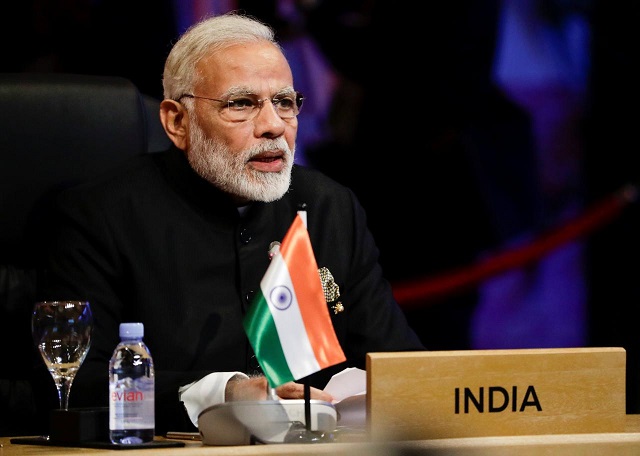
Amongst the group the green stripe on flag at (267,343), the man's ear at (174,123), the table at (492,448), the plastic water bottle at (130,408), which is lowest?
the table at (492,448)

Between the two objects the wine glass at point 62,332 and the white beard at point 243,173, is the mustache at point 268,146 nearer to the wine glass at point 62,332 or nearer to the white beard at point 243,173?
the white beard at point 243,173

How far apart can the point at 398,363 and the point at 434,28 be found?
2.38 meters

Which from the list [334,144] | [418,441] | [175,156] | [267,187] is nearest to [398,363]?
[418,441]

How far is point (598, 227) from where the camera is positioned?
3.80m

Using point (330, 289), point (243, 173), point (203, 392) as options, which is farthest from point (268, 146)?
point (203, 392)

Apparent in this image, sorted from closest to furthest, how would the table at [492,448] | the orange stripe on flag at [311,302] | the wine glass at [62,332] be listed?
the table at [492,448] → the orange stripe on flag at [311,302] → the wine glass at [62,332]

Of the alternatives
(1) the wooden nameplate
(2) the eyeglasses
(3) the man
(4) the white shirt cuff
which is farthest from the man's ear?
(1) the wooden nameplate

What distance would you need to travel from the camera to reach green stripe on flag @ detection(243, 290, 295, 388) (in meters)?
1.47

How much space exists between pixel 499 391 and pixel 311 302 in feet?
0.95

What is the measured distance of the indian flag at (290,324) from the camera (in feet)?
4.83

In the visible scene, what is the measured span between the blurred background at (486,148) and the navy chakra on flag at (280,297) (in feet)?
6.45

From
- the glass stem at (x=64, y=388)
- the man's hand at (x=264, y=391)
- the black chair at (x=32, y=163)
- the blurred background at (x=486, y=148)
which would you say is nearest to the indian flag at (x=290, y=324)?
the man's hand at (x=264, y=391)

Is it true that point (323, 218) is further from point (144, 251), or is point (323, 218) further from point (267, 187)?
point (144, 251)

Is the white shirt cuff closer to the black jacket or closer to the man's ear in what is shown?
the black jacket
